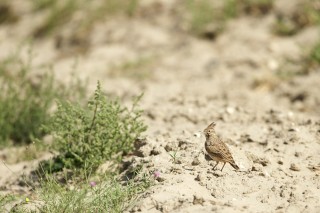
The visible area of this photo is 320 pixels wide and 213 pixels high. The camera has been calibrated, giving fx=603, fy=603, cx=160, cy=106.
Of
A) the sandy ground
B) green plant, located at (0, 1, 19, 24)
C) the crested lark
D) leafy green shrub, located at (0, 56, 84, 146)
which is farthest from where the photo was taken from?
green plant, located at (0, 1, 19, 24)

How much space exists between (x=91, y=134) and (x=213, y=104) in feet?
6.53

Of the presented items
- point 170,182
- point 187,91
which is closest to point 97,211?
point 170,182

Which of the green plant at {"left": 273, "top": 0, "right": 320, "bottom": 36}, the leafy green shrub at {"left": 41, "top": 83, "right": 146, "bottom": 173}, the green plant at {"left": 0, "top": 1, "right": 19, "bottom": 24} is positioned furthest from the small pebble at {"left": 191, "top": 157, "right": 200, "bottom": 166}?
the green plant at {"left": 0, "top": 1, "right": 19, "bottom": 24}

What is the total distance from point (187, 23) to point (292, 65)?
190 centimetres

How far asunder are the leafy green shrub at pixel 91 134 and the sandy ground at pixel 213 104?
7.8 inches

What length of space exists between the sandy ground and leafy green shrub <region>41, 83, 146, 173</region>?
20cm

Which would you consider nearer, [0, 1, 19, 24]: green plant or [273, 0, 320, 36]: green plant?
[273, 0, 320, 36]: green plant

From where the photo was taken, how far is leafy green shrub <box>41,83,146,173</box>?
191 inches

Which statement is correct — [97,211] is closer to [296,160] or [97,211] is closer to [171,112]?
[296,160]

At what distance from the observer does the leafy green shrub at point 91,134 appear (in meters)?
4.85

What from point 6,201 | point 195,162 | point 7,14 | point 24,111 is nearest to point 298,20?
point 24,111

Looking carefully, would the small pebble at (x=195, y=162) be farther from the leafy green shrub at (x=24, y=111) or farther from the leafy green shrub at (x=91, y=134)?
the leafy green shrub at (x=24, y=111)

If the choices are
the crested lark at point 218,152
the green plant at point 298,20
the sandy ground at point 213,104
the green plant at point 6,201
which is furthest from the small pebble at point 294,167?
the green plant at point 298,20

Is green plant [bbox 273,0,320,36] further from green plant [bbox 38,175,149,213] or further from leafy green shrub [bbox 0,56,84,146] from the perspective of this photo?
green plant [bbox 38,175,149,213]
